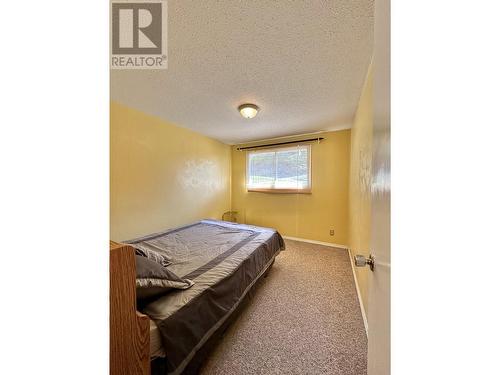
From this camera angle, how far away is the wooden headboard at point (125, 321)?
0.70 meters

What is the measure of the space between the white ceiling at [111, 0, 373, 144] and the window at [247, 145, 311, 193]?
103 cm

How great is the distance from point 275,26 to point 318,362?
7.22 ft

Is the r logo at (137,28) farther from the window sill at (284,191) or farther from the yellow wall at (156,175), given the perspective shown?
the window sill at (284,191)

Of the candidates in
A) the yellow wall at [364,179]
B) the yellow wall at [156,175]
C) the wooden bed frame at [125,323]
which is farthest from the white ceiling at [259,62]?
the wooden bed frame at [125,323]

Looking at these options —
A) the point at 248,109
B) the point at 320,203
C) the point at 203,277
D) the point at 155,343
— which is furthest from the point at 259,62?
the point at 320,203

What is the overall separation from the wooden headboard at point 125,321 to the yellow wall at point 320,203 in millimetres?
3065

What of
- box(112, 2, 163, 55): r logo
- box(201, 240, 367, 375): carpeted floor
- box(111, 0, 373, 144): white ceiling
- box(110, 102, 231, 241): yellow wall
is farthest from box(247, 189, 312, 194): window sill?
box(112, 2, 163, 55): r logo

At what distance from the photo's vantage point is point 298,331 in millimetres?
1422

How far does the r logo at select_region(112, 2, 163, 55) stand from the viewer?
3.25 ft

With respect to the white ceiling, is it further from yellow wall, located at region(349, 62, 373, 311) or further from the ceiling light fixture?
yellow wall, located at region(349, 62, 373, 311)

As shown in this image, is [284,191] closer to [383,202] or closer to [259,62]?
[259,62]
